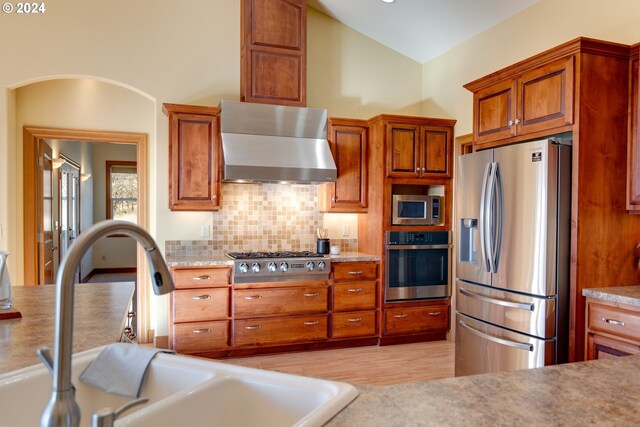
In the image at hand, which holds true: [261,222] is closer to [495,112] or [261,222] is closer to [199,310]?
[199,310]

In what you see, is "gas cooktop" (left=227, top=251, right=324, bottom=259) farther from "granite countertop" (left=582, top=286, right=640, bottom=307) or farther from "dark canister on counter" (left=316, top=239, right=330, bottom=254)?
"granite countertop" (left=582, top=286, right=640, bottom=307)

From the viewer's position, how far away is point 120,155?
30.2ft

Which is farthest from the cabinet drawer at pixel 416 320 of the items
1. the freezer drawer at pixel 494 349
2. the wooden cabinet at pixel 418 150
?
the wooden cabinet at pixel 418 150

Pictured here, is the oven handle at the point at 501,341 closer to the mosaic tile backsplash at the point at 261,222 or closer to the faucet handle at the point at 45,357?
the mosaic tile backsplash at the point at 261,222

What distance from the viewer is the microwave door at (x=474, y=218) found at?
2941 millimetres

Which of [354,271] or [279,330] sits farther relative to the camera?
[354,271]

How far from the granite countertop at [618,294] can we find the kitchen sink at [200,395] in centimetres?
195

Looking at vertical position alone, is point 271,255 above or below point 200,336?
above

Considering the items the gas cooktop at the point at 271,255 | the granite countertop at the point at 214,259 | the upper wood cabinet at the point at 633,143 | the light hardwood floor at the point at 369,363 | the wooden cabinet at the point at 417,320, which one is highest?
the upper wood cabinet at the point at 633,143

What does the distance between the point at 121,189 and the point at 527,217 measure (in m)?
8.66

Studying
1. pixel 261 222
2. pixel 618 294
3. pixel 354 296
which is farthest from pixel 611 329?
pixel 261 222

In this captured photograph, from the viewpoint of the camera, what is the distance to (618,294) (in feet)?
7.70

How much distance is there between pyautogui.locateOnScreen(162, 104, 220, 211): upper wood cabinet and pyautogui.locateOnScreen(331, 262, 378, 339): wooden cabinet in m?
1.37

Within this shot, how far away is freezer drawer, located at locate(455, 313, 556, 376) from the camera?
8.53 ft
